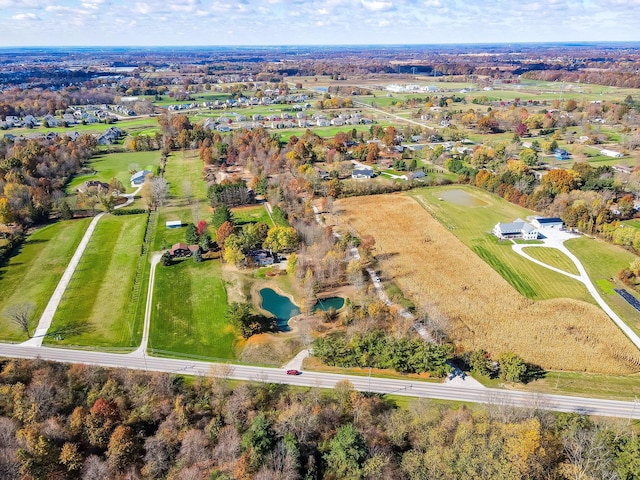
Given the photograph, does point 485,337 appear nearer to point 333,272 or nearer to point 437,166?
point 333,272

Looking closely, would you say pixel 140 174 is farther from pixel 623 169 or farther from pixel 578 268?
pixel 623 169

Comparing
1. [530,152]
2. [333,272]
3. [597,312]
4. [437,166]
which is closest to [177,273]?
[333,272]

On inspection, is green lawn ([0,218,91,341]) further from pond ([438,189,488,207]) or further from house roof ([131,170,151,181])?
pond ([438,189,488,207])

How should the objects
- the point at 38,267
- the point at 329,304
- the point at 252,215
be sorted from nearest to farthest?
the point at 329,304 < the point at 38,267 < the point at 252,215

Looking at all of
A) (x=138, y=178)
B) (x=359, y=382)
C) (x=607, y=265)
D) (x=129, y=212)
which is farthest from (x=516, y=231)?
(x=138, y=178)

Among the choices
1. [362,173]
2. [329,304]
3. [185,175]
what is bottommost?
[329,304]

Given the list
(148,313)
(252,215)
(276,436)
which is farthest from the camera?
(252,215)

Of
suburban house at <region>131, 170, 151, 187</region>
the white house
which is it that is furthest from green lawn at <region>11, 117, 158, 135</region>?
the white house
